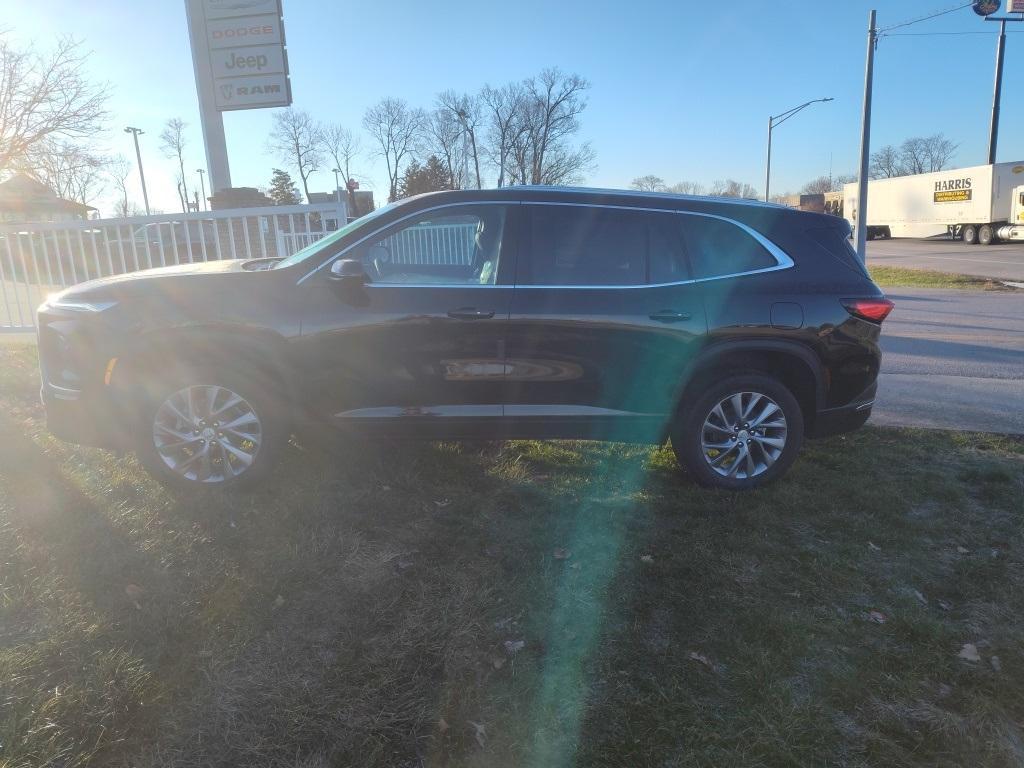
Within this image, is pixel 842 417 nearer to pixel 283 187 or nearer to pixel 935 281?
pixel 935 281

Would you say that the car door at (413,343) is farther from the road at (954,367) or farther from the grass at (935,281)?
the grass at (935,281)

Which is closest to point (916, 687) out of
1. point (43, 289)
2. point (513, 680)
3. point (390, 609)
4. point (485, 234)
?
point (513, 680)

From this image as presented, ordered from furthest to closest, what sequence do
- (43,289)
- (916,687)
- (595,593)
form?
(43,289) < (595,593) < (916,687)

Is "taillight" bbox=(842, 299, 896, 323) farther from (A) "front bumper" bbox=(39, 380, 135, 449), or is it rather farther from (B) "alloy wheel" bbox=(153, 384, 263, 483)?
(A) "front bumper" bbox=(39, 380, 135, 449)

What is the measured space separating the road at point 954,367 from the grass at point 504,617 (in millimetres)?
1590

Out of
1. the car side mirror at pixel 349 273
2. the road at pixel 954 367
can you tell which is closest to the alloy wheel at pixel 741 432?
the road at pixel 954 367

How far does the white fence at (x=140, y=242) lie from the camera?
7969 mm

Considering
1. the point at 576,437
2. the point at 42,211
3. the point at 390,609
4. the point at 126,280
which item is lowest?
the point at 390,609

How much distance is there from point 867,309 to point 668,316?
1.33 metres

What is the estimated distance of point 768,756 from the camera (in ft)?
7.48

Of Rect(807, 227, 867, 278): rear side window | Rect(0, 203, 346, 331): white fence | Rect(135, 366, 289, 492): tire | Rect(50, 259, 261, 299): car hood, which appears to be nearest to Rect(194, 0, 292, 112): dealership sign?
Rect(0, 203, 346, 331): white fence

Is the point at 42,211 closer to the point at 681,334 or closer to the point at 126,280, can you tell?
the point at 126,280

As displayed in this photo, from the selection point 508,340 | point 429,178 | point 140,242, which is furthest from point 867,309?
point 429,178

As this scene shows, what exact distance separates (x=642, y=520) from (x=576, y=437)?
0.66 metres
